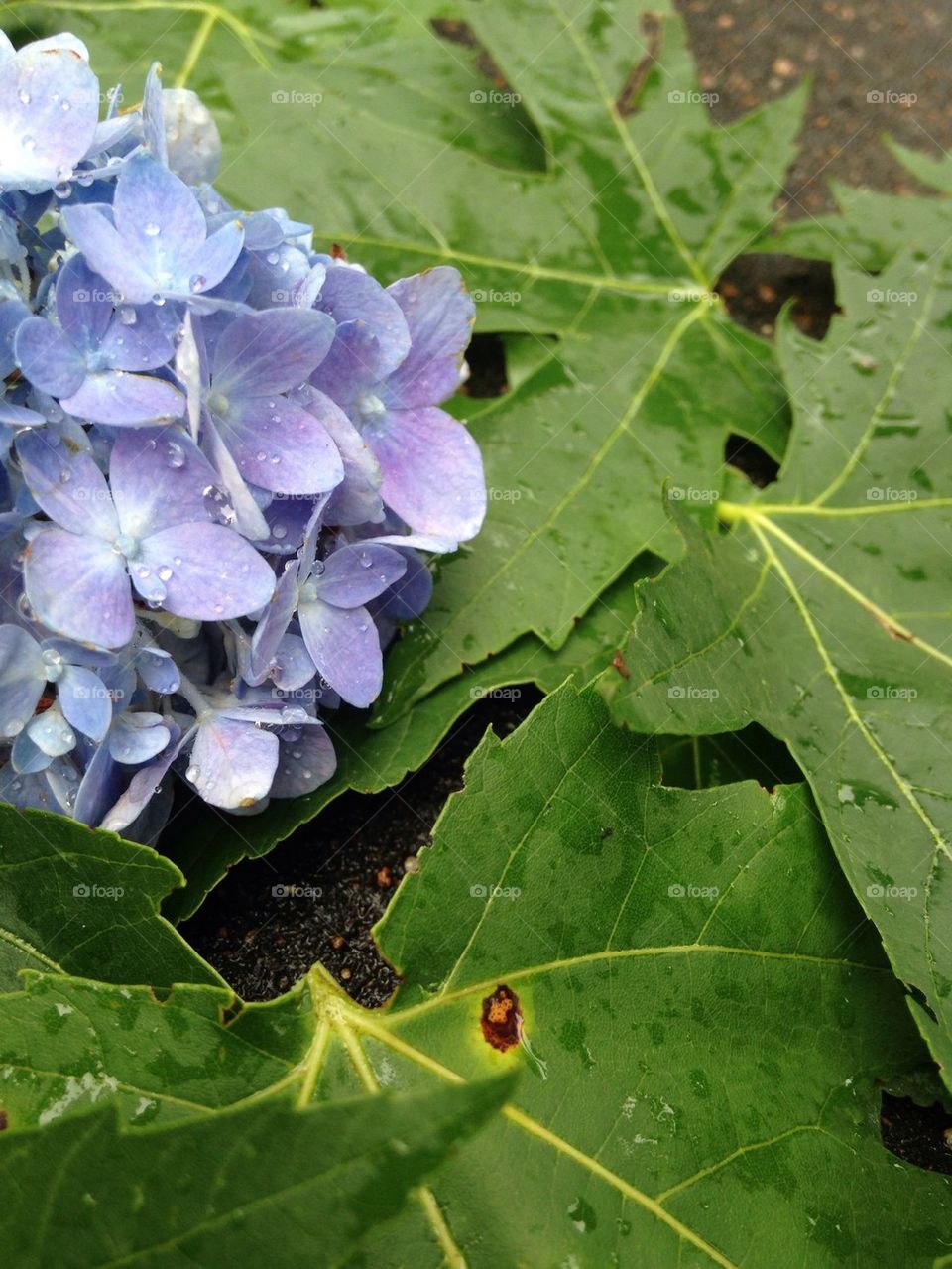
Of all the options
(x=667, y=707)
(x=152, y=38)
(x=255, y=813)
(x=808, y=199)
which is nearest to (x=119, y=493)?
(x=255, y=813)

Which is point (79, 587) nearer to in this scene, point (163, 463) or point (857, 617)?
point (163, 463)
